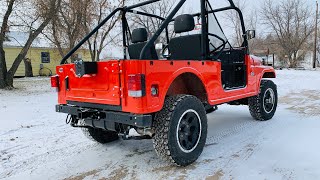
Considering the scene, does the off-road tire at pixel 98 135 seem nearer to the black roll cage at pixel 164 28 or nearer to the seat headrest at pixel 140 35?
the black roll cage at pixel 164 28

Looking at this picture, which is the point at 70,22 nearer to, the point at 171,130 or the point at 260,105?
the point at 260,105

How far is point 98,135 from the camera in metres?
4.69

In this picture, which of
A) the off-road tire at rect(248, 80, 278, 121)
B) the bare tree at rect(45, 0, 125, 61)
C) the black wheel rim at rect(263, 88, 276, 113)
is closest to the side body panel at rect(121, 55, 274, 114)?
the off-road tire at rect(248, 80, 278, 121)

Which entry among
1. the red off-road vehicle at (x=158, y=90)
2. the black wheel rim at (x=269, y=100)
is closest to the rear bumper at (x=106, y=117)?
the red off-road vehicle at (x=158, y=90)

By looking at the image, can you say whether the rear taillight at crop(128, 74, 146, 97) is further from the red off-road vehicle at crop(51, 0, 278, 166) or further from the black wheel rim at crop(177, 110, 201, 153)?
the black wheel rim at crop(177, 110, 201, 153)

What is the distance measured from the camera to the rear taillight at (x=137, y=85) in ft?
10.4

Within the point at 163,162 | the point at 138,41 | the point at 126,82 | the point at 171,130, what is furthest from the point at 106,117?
the point at 138,41

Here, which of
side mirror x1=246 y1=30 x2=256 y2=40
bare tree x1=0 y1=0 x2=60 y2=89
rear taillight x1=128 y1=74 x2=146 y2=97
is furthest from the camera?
bare tree x1=0 y1=0 x2=60 y2=89

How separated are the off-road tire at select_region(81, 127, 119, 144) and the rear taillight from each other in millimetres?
1650

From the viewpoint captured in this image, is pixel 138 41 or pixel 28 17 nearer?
pixel 138 41

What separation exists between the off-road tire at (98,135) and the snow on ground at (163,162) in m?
0.13

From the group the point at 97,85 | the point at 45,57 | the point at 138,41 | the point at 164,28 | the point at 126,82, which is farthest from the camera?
the point at 45,57

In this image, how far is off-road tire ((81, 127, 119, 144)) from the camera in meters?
4.64

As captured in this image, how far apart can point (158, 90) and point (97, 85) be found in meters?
0.81
